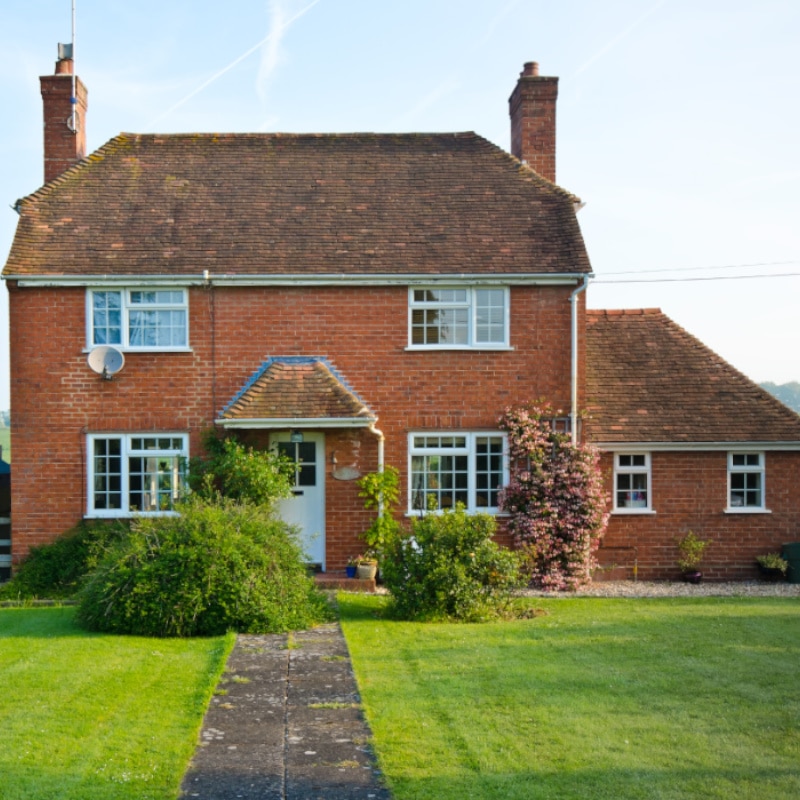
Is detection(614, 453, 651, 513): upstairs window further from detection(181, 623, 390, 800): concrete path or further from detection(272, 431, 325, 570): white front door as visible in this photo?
detection(181, 623, 390, 800): concrete path

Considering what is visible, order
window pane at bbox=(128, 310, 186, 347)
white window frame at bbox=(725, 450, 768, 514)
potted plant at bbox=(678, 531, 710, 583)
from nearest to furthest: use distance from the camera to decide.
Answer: window pane at bbox=(128, 310, 186, 347) < potted plant at bbox=(678, 531, 710, 583) < white window frame at bbox=(725, 450, 768, 514)

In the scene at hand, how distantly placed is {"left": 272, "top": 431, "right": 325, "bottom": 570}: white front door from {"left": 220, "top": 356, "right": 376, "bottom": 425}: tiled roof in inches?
35.6

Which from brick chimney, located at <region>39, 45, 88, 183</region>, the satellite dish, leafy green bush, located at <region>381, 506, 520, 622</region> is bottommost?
leafy green bush, located at <region>381, 506, 520, 622</region>

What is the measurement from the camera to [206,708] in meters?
9.20

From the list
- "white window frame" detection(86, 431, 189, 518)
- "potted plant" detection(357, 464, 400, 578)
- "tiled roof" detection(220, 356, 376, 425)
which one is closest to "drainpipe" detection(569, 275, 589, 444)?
"potted plant" detection(357, 464, 400, 578)

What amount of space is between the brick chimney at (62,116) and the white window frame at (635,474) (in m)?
13.1

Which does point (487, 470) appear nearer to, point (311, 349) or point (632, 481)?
point (632, 481)

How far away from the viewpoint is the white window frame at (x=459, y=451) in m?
19.4

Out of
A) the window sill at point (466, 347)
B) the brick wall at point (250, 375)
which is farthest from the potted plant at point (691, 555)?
the window sill at point (466, 347)

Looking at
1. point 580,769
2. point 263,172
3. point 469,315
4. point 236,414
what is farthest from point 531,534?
point 580,769

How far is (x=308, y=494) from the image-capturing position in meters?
19.1

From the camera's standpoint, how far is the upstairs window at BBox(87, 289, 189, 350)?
19078 millimetres

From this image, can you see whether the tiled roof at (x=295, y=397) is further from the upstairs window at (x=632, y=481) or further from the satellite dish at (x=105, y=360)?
the upstairs window at (x=632, y=481)

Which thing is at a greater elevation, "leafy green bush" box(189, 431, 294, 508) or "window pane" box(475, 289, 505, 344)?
"window pane" box(475, 289, 505, 344)
